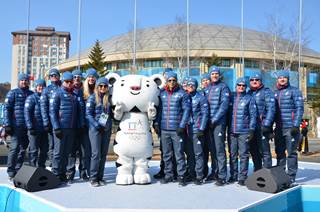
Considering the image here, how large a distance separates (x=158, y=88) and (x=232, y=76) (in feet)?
99.4

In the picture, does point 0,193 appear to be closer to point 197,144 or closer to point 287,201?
point 197,144

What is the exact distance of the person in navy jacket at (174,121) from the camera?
598 centimetres

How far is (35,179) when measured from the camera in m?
5.39

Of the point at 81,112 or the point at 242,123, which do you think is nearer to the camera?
the point at 242,123

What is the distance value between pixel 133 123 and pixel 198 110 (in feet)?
3.98

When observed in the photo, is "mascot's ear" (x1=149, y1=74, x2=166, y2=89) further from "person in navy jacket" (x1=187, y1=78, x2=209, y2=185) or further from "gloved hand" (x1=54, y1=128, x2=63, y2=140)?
"gloved hand" (x1=54, y1=128, x2=63, y2=140)

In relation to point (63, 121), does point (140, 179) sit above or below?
below

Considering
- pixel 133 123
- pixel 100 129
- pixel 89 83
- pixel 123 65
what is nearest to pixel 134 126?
pixel 133 123

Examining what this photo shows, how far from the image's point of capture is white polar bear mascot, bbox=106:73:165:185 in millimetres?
5918

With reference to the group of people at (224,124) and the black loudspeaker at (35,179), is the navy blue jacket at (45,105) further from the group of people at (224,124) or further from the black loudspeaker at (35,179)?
the group of people at (224,124)

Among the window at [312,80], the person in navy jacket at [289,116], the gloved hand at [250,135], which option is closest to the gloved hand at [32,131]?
the gloved hand at [250,135]

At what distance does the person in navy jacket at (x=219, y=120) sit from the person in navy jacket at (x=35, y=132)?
10.6 ft

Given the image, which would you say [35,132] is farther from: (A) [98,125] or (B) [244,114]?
(B) [244,114]

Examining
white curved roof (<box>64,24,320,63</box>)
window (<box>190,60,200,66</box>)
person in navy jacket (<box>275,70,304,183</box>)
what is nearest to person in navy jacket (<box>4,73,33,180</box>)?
person in navy jacket (<box>275,70,304,183</box>)
